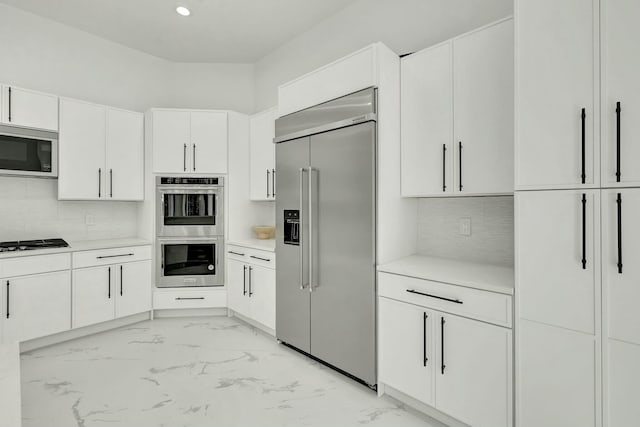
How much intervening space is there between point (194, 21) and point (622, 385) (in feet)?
14.0

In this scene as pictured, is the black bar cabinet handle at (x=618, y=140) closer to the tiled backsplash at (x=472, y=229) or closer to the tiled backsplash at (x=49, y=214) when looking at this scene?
the tiled backsplash at (x=472, y=229)

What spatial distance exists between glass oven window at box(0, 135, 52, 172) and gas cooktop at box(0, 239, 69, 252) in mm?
690

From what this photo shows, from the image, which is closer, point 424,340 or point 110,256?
point 424,340

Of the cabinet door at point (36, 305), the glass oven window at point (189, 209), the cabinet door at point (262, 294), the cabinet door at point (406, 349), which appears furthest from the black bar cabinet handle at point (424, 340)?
the cabinet door at point (36, 305)

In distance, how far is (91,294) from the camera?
3.18m

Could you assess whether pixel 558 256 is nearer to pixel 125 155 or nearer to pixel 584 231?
pixel 584 231

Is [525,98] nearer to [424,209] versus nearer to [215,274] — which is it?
[424,209]

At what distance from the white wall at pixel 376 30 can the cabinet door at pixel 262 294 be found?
220cm

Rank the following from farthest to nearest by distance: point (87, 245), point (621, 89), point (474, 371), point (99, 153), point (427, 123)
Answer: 1. point (99, 153)
2. point (87, 245)
3. point (427, 123)
4. point (474, 371)
5. point (621, 89)

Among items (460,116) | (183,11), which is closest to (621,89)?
(460,116)

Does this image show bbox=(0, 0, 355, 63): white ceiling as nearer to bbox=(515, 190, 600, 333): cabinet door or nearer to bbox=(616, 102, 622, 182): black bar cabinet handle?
bbox=(616, 102, 622, 182): black bar cabinet handle

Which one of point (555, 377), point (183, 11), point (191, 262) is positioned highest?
point (183, 11)

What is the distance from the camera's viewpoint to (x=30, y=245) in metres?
2.90

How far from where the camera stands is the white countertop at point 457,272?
1.70 metres
